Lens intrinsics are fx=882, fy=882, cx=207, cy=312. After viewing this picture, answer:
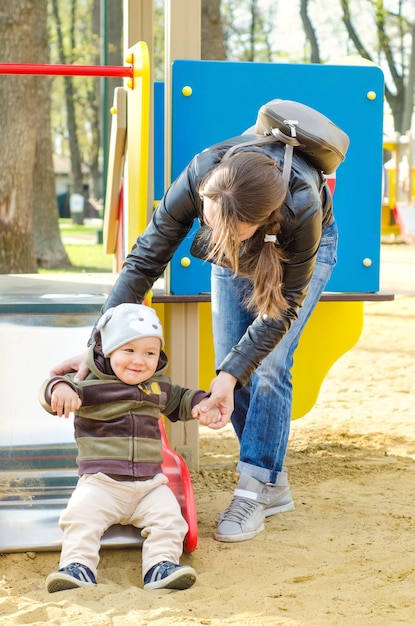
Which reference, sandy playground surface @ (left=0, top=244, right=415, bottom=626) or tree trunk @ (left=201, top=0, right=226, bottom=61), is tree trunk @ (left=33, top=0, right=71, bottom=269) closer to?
tree trunk @ (left=201, top=0, right=226, bottom=61)

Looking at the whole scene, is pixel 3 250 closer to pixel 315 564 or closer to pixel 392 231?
pixel 315 564

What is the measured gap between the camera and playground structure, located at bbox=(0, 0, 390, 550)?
3.50 metres

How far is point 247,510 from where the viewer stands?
3252mm

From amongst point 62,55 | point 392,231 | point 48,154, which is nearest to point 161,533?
point 48,154

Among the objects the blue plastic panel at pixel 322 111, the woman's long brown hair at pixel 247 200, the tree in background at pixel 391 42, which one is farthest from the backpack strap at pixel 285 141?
the tree in background at pixel 391 42

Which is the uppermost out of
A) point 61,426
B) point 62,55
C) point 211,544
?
point 62,55

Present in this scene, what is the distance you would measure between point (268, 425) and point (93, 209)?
39.1 metres

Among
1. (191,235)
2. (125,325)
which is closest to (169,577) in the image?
(125,325)

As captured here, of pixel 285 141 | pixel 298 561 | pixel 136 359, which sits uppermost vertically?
pixel 285 141

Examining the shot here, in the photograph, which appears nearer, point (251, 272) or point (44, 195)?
point (251, 272)

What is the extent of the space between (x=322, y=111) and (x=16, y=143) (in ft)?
23.2

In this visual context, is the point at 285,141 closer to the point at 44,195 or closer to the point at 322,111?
the point at 322,111

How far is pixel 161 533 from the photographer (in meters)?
2.80

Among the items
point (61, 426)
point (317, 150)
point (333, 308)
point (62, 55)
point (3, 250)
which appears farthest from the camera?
point (62, 55)
